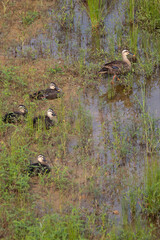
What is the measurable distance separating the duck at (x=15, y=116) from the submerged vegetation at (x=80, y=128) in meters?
0.12

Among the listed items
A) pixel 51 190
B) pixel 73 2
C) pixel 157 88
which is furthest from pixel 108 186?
pixel 73 2

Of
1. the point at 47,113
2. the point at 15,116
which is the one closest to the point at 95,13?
the point at 47,113

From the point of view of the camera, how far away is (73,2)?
13891mm

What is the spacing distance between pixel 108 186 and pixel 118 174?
35 cm

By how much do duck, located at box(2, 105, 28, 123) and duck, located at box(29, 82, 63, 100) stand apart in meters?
0.74

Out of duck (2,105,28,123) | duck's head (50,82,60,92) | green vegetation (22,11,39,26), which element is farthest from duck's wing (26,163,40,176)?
green vegetation (22,11,39,26)

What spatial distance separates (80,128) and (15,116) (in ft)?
4.25

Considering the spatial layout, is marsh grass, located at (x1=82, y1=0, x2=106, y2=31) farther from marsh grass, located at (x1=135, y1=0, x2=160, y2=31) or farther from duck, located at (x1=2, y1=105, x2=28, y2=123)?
duck, located at (x1=2, y1=105, x2=28, y2=123)

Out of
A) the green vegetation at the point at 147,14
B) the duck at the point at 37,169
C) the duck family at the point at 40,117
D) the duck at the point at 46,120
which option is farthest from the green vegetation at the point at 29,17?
the duck at the point at 37,169

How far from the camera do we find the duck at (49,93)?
9.73 meters

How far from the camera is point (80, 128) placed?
8.66 meters

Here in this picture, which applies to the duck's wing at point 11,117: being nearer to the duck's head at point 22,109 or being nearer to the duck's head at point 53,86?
the duck's head at point 22,109

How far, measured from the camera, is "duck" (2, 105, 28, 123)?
8820mm

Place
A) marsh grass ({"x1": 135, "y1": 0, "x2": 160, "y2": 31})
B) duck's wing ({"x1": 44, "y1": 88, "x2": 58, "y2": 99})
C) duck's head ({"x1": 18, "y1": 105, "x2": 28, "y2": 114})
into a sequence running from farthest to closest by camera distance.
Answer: marsh grass ({"x1": 135, "y1": 0, "x2": 160, "y2": 31}) < duck's wing ({"x1": 44, "y1": 88, "x2": 58, "y2": 99}) < duck's head ({"x1": 18, "y1": 105, "x2": 28, "y2": 114})
